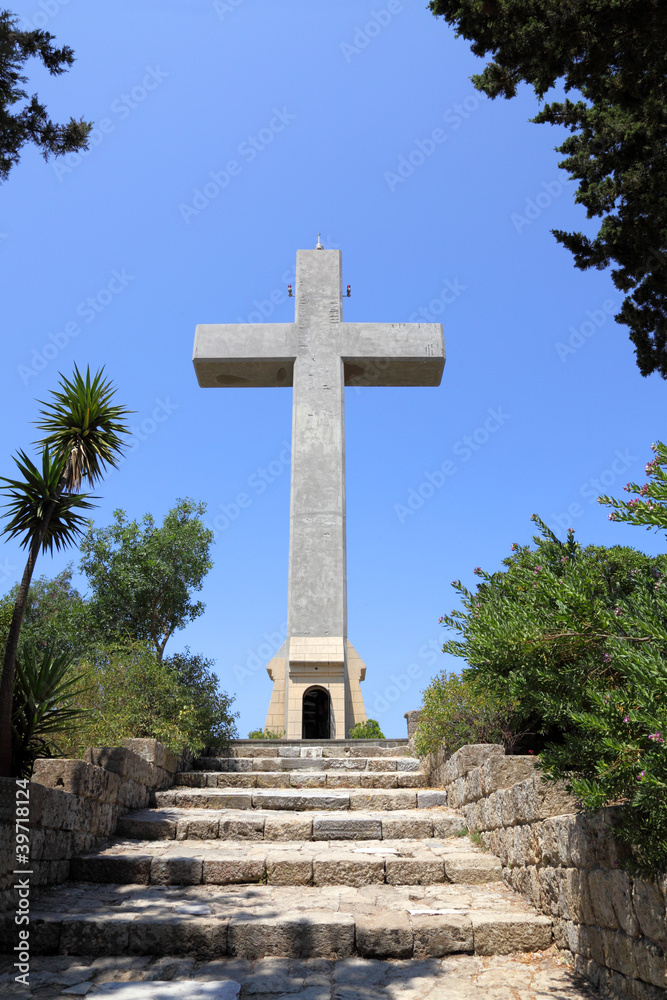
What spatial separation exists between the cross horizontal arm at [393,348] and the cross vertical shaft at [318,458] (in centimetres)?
33

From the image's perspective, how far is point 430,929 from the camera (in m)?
4.18

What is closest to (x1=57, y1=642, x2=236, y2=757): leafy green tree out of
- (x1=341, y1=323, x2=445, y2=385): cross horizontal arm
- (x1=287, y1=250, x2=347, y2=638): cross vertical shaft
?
(x1=287, y1=250, x2=347, y2=638): cross vertical shaft

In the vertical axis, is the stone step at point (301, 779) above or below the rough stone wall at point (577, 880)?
below

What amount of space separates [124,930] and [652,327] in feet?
29.1

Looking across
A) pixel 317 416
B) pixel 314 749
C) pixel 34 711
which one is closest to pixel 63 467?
pixel 34 711

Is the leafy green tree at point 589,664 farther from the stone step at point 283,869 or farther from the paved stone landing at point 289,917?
the stone step at point 283,869

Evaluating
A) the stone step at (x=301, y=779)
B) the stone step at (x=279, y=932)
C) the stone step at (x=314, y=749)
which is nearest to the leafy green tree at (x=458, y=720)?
the stone step at (x=301, y=779)

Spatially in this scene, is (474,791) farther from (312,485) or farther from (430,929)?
(312,485)

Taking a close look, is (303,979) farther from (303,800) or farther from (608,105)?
(608,105)

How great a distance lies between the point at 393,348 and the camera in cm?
1475

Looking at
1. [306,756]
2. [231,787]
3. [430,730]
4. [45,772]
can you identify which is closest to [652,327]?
[430,730]

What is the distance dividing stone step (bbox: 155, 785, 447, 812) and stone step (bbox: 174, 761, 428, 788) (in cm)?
50

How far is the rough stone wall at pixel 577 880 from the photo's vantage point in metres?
3.11

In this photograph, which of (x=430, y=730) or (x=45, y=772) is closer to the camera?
(x=45, y=772)
